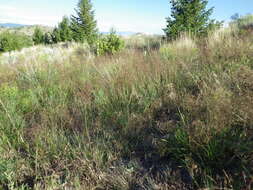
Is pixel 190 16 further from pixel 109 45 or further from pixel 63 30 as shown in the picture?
pixel 63 30

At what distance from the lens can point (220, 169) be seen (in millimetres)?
1382

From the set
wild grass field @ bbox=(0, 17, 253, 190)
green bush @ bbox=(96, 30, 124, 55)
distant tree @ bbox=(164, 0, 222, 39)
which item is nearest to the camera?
wild grass field @ bbox=(0, 17, 253, 190)

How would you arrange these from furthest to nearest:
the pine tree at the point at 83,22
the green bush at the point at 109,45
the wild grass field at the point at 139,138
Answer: the pine tree at the point at 83,22
the green bush at the point at 109,45
the wild grass field at the point at 139,138

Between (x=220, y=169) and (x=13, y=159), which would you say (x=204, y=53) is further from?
(x=13, y=159)

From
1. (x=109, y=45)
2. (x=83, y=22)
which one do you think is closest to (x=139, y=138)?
(x=109, y=45)

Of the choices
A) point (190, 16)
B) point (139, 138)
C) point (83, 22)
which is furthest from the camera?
point (83, 22)

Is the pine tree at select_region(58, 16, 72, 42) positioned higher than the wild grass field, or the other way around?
the pine tree at select_region(58, 16, 72, 42)

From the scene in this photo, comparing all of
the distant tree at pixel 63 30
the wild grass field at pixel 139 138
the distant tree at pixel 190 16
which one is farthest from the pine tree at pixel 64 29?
the wild grass field at pixel 139 138

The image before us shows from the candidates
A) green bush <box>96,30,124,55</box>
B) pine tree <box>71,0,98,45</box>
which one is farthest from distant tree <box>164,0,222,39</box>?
pine tree <box>71,0,98,45</box>

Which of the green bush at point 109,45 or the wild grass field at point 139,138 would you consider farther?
the green bush at point 109,45

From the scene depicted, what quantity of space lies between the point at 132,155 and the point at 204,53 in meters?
2.81

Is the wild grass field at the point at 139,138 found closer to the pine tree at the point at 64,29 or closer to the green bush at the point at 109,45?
the green bush at the point at 109,45

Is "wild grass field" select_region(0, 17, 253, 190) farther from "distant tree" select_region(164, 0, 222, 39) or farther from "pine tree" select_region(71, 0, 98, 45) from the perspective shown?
"pine tree" select_region(71, 0, 98, 45)

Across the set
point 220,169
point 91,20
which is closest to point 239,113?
point 220,169
